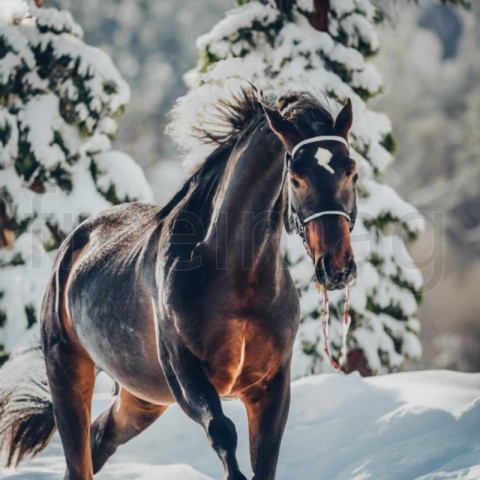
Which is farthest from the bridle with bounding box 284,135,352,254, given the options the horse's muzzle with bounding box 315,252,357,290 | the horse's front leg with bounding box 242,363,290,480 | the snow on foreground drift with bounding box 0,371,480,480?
the snow on foreground drift with bounding box 0,371,480,480

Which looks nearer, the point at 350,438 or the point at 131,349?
the point at 131,349

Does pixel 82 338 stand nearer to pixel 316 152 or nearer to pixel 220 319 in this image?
pixel 220 319

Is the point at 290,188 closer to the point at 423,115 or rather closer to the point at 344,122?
the point at 344,122

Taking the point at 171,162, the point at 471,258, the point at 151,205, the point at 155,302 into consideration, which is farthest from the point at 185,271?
the point at 171,162

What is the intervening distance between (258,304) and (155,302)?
64cm

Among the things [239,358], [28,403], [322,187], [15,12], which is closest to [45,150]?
[15,12]

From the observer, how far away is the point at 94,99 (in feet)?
39.3

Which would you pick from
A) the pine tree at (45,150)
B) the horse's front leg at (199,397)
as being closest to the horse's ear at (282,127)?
the horse's front leg at (199,397)

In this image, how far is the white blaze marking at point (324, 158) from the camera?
15.1 feet

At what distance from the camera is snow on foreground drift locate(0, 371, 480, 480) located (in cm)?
633

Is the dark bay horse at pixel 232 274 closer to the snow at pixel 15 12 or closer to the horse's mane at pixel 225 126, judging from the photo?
the horse's mane at pixel 225 126

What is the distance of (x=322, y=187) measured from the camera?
459 centimetres

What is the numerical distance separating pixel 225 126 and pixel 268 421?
5.43 feet

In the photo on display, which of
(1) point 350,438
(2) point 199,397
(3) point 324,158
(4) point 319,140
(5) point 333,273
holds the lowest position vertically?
(2) point 199,397
